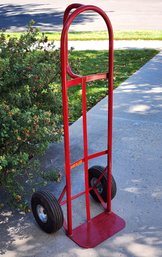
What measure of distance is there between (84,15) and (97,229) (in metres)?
13.2

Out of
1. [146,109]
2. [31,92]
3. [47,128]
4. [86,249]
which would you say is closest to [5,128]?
[47,128]

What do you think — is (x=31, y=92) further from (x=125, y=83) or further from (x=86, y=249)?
(x=125, y=83)

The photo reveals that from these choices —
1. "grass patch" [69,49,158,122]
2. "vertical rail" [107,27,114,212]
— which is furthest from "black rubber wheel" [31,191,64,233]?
"grass patch" [69,49,158,122]

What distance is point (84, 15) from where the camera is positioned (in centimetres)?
1538

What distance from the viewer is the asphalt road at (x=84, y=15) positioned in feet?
43.0

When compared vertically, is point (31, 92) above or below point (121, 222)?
above

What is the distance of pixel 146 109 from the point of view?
18.9ft

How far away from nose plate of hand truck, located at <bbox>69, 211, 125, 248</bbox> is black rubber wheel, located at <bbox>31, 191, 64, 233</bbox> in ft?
0.60

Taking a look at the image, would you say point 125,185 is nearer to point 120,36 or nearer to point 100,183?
point 100,183

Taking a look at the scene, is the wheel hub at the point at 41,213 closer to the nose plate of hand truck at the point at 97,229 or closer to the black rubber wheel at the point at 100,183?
the nose plate of hand truck at the point at 97,229

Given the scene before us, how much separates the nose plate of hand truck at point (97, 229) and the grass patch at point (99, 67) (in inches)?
89.9

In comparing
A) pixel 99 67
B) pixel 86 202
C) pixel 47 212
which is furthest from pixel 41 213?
pixel 99 67

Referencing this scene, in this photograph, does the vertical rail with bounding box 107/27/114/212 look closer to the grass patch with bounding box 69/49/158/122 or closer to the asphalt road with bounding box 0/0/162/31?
the grass patch with bounding box 69/49/158/122

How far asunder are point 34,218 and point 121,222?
29.2 inches
